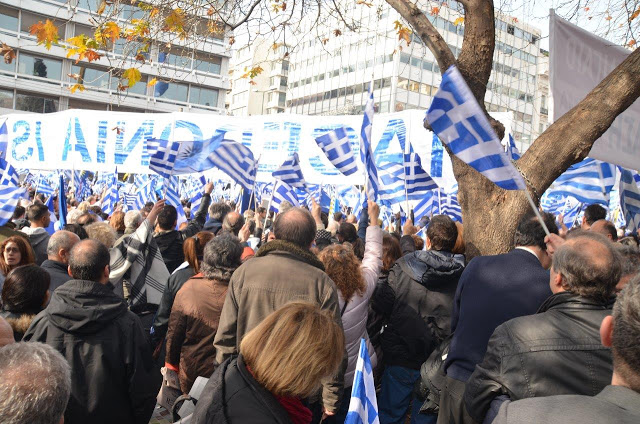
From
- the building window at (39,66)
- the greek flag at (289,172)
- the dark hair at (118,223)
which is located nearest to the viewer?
the dark hair at (118,223)

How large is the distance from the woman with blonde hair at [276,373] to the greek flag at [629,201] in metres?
7.92

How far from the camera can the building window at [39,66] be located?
48.2 m

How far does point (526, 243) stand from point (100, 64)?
49947 millimetres

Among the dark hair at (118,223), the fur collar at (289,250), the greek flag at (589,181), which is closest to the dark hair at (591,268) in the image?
the fur collar at (289,250)

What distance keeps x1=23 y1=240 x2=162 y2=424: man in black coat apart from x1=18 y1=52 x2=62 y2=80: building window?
51204 mm

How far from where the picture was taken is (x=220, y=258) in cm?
417

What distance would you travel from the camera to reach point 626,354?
1.47 m

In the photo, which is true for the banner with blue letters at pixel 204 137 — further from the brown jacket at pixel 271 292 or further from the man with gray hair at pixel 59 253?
the brown jacket at pixel 271 292

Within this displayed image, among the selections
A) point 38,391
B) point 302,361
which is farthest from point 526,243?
Result: point 38,391

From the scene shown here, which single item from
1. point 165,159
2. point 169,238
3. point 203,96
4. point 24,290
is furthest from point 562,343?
point 203,96

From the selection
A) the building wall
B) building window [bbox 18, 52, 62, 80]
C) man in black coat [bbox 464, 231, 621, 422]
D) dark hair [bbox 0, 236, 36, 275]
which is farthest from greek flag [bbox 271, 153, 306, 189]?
building window [bbox 18, 52, 62, 80]

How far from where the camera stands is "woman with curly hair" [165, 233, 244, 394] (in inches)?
161

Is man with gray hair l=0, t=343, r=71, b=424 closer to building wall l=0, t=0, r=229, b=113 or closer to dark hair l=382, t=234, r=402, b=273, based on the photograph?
dark hair l=382, t=234, r=402, b=273

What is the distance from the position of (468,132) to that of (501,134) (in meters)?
1.33
